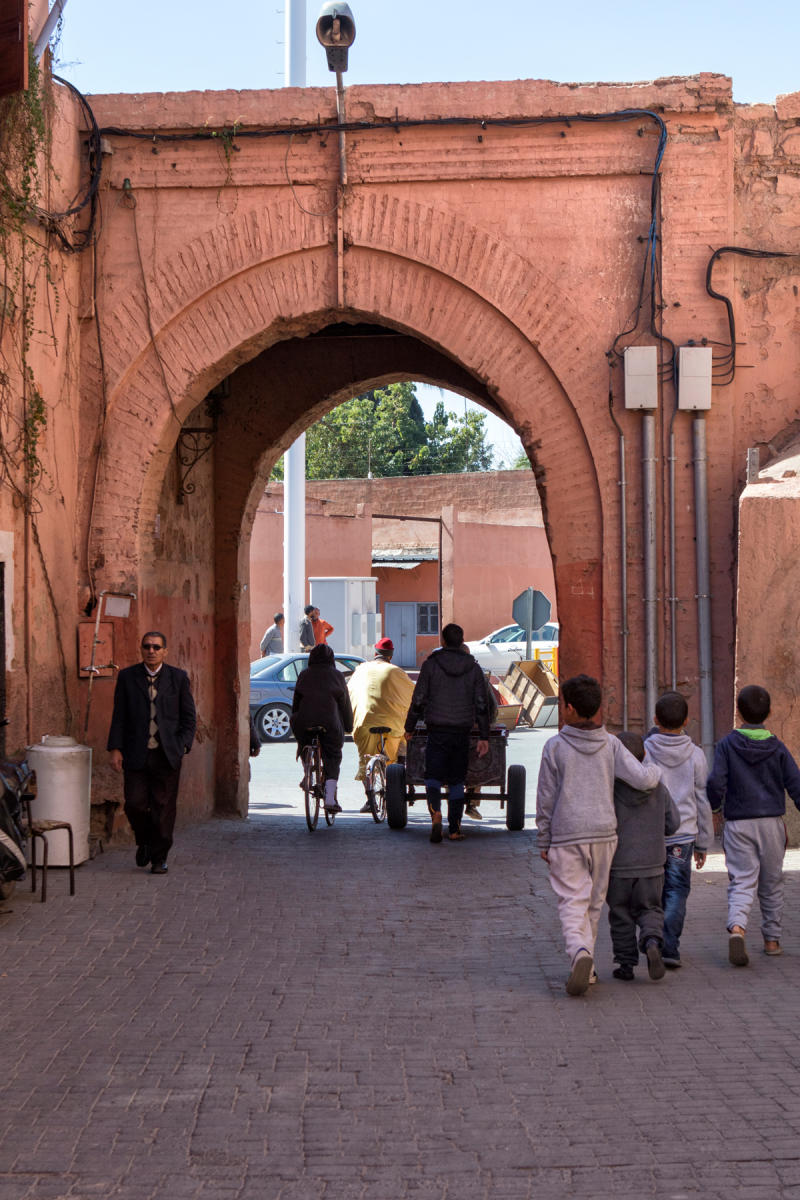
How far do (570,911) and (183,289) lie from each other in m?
6.47

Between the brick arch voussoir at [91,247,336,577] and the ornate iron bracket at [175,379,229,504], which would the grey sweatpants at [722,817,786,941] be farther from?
the ornate iron bracket at [175,379,229,504]

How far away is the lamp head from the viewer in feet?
33.8

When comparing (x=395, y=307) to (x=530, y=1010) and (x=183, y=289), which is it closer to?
→ (x=183, y=289)

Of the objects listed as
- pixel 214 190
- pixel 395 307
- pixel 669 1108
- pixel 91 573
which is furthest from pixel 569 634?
pixel 669 1108

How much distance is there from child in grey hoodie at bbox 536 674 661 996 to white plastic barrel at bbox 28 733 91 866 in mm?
4205

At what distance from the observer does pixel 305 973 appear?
6.70m

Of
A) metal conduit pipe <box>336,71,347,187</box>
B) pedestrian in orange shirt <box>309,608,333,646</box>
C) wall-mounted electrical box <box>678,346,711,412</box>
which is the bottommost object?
pedestrian in orange shirt <box>309,608,333,646</box>

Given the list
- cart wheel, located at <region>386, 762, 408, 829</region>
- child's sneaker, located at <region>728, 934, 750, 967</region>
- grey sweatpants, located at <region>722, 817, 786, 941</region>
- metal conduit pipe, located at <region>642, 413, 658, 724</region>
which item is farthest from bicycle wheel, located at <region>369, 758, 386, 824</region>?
child's sneaker, located at <region>728, 934, 750, 967</region>

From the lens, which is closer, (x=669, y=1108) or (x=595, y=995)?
(x=669, y=1108)

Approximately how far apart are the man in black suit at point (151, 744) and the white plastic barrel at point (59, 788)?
296 millimetres

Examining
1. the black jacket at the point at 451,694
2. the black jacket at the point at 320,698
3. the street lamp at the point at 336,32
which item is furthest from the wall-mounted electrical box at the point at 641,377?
the black jacket at the point at 320,698

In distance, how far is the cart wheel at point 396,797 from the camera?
39.4 ft

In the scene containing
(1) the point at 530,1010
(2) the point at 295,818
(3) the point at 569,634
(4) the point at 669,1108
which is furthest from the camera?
(2) the point at 295,818

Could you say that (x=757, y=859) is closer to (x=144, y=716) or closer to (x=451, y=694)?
(x=451, y=694)
